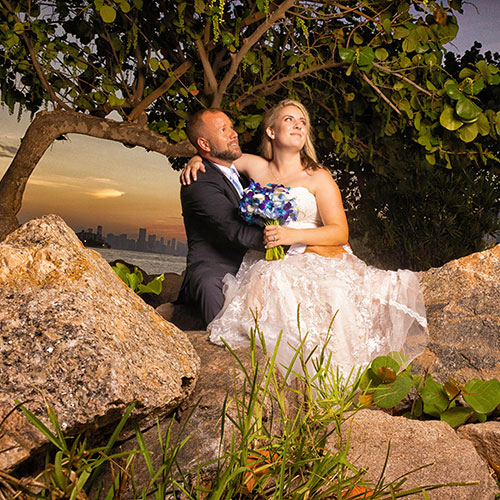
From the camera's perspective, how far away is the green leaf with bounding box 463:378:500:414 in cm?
266

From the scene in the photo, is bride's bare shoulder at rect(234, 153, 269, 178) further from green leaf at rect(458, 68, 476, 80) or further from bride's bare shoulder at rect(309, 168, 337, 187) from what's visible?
green leaf at rect(458, 68, 476, 80)

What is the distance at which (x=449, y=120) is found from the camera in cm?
438

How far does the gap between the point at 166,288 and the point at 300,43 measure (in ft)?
10.3

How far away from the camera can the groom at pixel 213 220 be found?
3.55 metres

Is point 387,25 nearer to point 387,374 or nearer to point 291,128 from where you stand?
point 291,128

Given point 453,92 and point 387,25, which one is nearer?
point 453,92

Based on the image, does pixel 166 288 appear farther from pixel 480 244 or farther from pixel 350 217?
pixel 480 244

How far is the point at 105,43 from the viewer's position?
585 centimetres

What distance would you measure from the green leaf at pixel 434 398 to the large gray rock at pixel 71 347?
1319 millimetres

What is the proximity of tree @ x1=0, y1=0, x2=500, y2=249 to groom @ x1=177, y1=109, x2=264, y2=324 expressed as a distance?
117 cm

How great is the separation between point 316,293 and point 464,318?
1.05 meters

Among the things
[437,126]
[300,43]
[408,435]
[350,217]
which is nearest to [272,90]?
[300,43]

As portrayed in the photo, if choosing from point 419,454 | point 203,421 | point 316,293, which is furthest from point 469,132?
point 203,421

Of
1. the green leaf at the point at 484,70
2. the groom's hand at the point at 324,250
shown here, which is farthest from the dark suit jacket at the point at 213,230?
the green leaf at the point at 484,70
